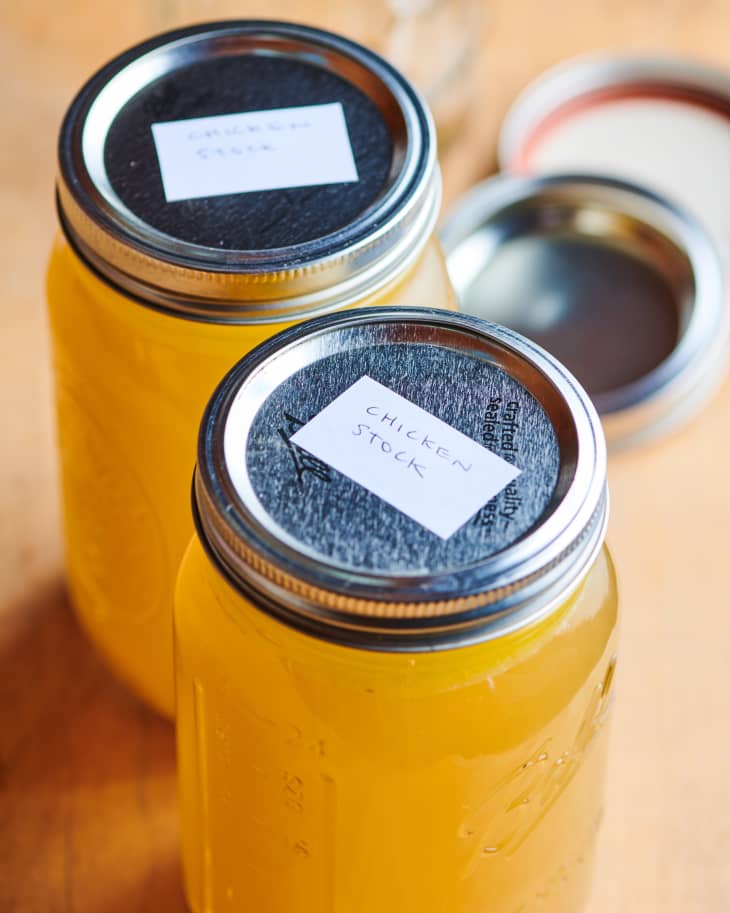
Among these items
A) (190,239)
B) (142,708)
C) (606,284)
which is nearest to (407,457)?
(190,239)

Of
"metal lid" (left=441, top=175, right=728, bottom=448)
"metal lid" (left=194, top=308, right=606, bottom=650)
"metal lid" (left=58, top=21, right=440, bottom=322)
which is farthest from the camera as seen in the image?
"metal lid" (left=441, top=175, right=728, bottom=448)

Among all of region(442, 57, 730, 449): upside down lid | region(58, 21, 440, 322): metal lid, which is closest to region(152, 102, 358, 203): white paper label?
region(58, 21, 440, 322): metal lid

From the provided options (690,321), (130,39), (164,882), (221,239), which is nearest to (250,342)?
(221,239)

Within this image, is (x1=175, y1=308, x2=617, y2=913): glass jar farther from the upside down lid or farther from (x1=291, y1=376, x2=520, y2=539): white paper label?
the upside down lid

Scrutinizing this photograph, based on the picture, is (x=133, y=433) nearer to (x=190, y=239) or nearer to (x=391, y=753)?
(x=190, y=239)

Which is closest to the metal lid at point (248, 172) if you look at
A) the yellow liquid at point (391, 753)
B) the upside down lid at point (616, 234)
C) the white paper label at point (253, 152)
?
the white paper label at point (253, 152)

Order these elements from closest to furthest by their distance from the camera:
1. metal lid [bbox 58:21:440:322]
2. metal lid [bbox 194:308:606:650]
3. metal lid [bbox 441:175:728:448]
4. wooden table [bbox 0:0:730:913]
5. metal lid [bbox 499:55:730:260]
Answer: metal lid [bbox 194:308:606:650] < metal lid [bbox 58:21:440:322] < wooden table [bbox 0:0:730:913] < metal lid [bbox 441:175:728:448] < metal lid [bbox 499:55:730:260]

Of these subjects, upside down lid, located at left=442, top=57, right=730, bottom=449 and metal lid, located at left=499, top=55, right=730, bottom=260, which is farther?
metal lid, located at left=499, top=55, right=730, bottom=260

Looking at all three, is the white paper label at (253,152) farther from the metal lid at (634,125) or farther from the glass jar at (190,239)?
the metal lid at (634,125)
